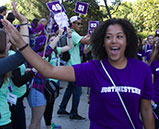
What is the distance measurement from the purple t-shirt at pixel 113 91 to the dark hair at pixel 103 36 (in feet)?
0.59

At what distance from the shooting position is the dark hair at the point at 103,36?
95.7 inches

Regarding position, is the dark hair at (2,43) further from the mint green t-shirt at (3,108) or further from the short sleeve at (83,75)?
the short sleeve at (83,75)

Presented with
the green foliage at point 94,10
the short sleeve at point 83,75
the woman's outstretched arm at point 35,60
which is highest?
the green foliage at point 94,10

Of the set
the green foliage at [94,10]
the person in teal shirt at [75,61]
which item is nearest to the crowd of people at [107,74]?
the person in teal shirt at [75,61]

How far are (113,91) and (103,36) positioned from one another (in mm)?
541

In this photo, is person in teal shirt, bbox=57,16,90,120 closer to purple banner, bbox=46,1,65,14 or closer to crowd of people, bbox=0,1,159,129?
purple banner, bbox=46,1,65,14

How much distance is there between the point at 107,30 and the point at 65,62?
363 centimetres

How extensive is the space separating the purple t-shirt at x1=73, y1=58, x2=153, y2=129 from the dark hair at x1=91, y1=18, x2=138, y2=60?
0.18 m

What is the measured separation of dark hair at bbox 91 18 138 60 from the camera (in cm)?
243

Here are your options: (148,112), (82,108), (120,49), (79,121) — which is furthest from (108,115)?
(82,108)

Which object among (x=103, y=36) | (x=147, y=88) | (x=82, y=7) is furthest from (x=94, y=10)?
(x=147, y=88)

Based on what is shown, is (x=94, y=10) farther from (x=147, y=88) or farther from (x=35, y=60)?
(x=35, y=60)

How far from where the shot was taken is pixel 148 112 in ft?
7.88

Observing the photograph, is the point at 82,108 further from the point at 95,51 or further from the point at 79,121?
the point at 95,51
